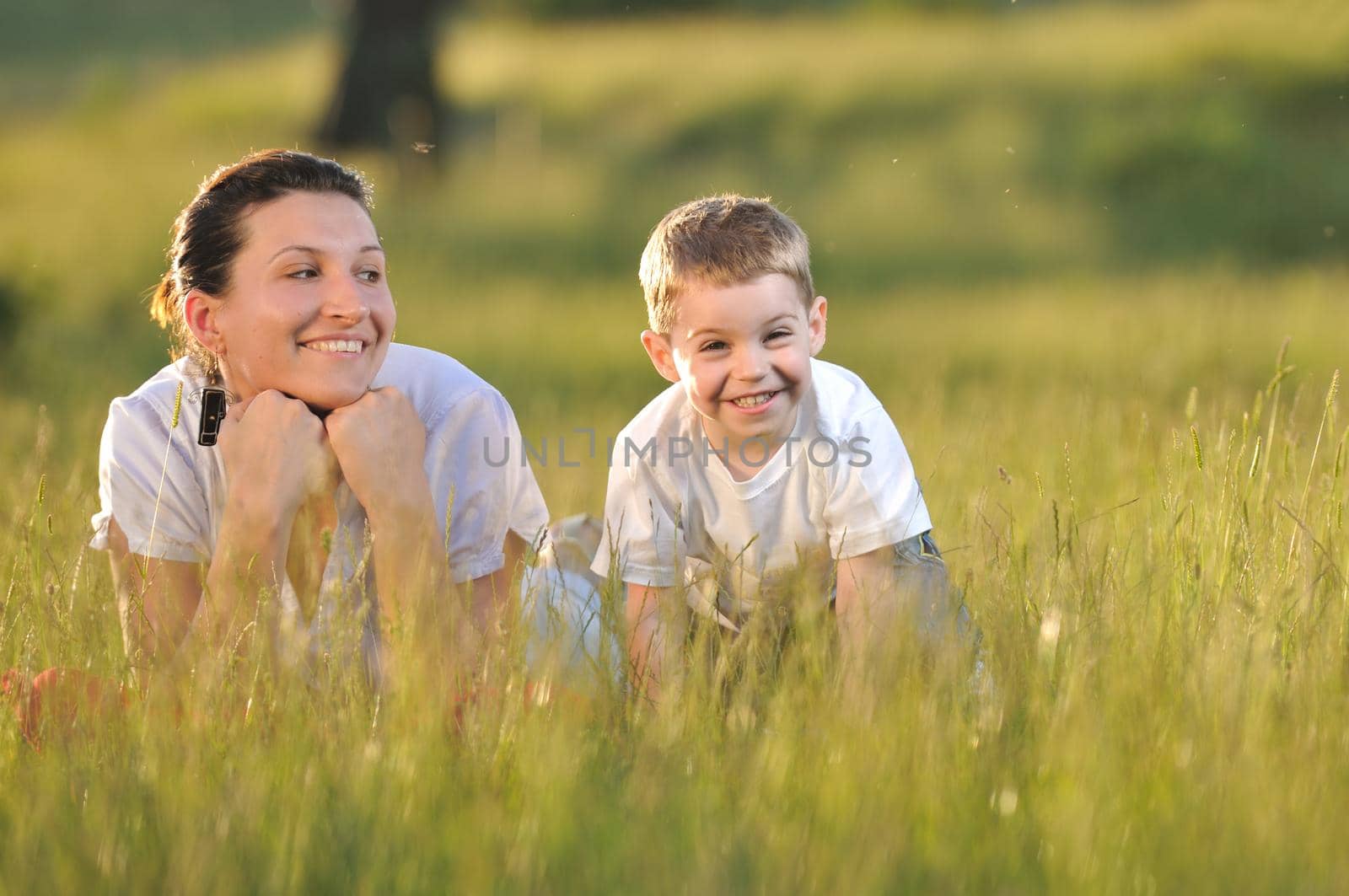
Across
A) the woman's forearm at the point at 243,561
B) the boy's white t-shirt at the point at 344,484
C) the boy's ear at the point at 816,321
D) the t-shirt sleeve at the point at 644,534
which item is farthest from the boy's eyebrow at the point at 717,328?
the woman's forearm at the point at 243,561

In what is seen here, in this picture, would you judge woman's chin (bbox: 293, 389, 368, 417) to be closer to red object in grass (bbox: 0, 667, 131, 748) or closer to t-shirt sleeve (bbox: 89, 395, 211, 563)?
t-shirt sleeve (bbox: 89, 395, 211, 563)

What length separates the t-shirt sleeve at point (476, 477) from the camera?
3568mm

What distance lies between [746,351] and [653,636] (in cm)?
63

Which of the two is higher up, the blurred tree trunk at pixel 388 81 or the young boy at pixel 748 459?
the blurred tree trunk at pixel 388 81

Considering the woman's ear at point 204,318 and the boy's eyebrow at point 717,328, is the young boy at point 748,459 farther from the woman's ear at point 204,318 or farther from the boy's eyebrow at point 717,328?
the woman's ear at point 204,318

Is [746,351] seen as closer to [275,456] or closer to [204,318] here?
[275,456]

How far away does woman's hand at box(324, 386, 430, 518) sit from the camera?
3307 millimetres

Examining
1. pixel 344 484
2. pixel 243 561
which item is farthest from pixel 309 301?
pixel 243 561

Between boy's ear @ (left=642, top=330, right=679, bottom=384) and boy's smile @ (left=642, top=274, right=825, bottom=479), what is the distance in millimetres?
77

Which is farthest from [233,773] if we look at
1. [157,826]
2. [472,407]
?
[472,407]

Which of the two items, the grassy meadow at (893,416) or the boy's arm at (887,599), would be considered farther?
the boy's arm at (887,599)

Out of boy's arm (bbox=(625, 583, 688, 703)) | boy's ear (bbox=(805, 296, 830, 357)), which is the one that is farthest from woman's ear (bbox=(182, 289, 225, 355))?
boy's ear (bbox=(805, 296, 830, 357))

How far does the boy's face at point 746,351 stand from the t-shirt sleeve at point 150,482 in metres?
1.12

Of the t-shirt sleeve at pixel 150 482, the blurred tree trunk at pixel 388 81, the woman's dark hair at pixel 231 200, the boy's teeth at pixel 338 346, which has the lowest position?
the t-shirt sleeve at pixel 150 482
